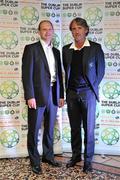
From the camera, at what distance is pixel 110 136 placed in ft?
11.4

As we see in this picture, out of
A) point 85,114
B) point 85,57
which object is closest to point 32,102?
point 85,114

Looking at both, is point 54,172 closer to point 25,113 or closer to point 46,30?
point 25,113

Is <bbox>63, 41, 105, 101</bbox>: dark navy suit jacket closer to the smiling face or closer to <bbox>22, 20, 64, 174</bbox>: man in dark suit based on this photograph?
<bbox>22, 20, 64, 174</bbox>: man in dark suit

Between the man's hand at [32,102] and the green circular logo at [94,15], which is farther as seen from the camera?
the green circular logo at [94,15]

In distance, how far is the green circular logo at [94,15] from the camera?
3316 mm

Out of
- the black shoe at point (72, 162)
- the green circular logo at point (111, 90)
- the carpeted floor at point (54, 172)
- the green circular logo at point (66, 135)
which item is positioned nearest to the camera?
the carpeted floor at point (54, 172)

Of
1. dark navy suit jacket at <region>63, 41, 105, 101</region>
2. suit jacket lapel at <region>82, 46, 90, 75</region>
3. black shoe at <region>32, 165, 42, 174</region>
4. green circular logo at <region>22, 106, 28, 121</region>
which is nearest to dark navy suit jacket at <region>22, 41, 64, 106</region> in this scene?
dark navy suit jacket at <region>63, 41, 105, 101</region>

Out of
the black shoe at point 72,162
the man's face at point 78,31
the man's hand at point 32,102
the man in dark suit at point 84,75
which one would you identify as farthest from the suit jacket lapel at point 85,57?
the black shoe at point 72,162

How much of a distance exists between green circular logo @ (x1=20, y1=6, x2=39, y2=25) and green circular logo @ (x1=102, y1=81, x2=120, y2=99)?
3.45 feet

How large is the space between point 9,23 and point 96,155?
5.78ft

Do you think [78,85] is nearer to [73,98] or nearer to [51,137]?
[73,98]

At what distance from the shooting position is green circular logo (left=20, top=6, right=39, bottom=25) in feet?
10.5

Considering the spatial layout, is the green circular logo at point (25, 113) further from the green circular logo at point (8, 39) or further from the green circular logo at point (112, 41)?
the green circular logo at point (112, 41)

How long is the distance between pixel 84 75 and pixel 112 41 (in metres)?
0.68
